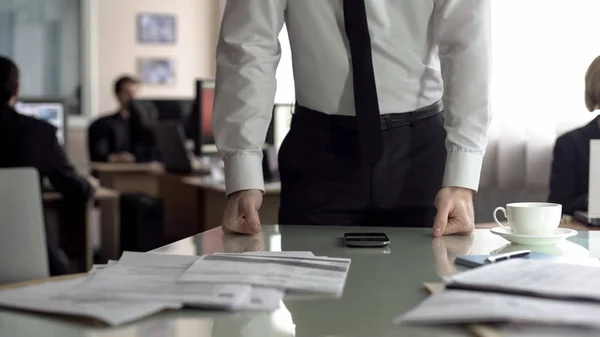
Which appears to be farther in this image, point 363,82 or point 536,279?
point 363,82

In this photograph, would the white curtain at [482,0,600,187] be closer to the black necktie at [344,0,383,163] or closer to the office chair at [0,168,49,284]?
the black necktie at [344,0,383,163]

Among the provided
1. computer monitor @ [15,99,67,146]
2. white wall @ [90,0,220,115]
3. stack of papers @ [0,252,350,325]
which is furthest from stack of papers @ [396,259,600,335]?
white wall @ [90,0,220,115]

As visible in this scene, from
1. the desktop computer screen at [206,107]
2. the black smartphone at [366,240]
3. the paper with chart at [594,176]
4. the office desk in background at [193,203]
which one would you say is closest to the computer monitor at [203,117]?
the desktop computer screen at [206,107]

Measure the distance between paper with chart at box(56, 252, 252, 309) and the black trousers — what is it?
593 mm

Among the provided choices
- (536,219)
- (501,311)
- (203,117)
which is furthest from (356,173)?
(203,117)

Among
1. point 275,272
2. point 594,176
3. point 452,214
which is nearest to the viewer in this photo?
point 275,272

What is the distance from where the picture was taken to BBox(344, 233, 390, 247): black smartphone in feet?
4.34

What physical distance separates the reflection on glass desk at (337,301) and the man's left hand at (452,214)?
0.08 feet

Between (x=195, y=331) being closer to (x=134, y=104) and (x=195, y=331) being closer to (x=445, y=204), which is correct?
(x=445, y=204)

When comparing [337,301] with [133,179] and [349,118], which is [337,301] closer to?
[349,118]

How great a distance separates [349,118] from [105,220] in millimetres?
3508

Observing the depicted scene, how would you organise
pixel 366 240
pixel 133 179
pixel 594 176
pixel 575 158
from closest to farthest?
→ pixel 366 240 < pixel 594 176 < pixel 575 158 < pixel 133 179

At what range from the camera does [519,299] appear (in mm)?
851

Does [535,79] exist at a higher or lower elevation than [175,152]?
higher
